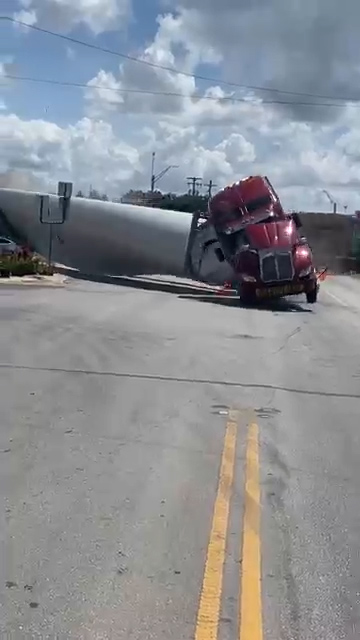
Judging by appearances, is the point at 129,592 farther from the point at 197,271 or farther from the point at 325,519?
the point at 197,271

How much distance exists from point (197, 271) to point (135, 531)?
31690 mm

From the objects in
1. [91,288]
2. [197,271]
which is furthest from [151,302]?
[197,271]

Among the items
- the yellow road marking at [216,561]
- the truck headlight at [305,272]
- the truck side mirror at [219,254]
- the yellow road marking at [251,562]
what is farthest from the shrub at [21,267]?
the yellow road marking at [251,562]

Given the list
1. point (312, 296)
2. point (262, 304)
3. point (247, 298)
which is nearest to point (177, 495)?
point (247, 298)

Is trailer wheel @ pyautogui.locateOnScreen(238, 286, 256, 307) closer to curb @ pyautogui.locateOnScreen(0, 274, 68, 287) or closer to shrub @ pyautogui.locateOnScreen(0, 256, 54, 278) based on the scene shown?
curb @ pyautogui.locateOnScreen(0, 274, 68, 287)

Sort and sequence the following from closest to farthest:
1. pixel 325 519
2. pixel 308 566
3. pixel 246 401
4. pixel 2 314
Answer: pixel 308 566, pixel 325 519, pixel 246 401, pixel 2 314

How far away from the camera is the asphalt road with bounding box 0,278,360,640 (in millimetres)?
4863

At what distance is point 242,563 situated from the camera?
5656 mm

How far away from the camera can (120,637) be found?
446cm

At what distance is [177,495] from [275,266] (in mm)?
23373

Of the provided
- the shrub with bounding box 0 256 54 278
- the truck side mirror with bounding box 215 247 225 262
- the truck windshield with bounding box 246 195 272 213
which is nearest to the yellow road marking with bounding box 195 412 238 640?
the truck windshield with bounding box 246 195 272 213

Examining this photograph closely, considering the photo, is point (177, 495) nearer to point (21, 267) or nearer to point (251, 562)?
point (251, 562)

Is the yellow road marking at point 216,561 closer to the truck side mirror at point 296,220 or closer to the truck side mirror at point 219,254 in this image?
the truck side mirror at point 296,220

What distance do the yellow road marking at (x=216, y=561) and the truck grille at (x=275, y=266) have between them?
71.3 feet
